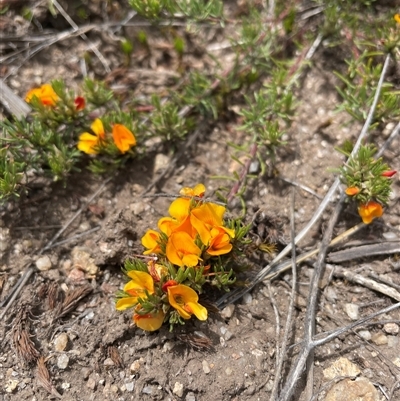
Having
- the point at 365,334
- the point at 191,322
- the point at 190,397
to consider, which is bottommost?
the point at 365,334

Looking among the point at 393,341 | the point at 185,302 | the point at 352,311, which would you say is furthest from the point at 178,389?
the point at 393,341

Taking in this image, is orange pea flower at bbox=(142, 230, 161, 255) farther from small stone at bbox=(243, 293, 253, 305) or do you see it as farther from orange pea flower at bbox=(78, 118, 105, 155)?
orange pea flower at bbox=(78, 118, 105, 155)

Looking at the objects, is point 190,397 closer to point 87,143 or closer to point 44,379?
point 44,379

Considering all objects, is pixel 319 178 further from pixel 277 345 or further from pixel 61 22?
pixel 61 22

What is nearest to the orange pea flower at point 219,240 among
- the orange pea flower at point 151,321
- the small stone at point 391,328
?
the orange pea flower at point 151,321

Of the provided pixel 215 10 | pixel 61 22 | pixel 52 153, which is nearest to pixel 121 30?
pixel 61 22

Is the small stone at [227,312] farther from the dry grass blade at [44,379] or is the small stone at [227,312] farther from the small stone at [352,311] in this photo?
the dry grass blade at [44,379]

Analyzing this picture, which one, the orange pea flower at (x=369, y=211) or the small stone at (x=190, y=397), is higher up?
the small stone at (x=190, y=397)

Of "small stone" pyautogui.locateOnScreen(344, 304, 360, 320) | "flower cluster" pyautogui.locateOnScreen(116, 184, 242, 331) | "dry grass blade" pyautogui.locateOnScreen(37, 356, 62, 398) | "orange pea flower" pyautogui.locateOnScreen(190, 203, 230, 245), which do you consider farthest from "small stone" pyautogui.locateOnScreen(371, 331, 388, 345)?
"dry grass blade" pyautogui.locateOnScreen(37, 356, 62, 398)
